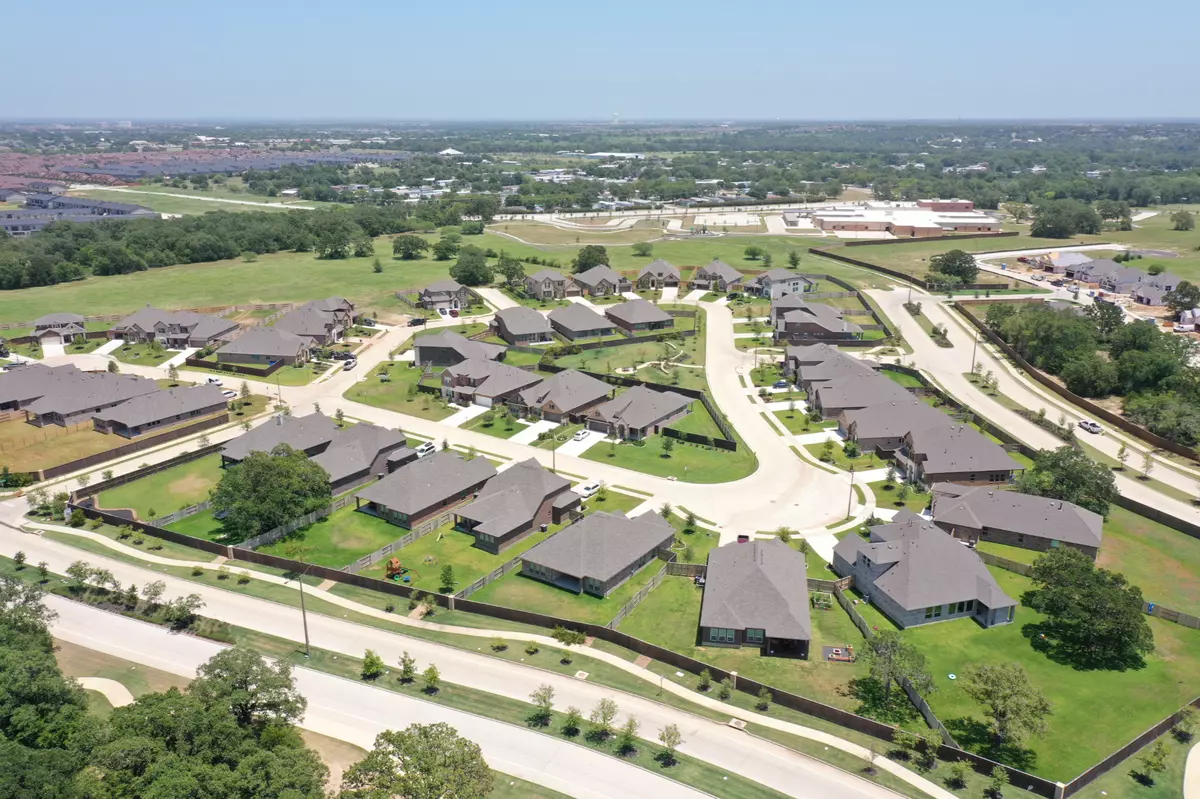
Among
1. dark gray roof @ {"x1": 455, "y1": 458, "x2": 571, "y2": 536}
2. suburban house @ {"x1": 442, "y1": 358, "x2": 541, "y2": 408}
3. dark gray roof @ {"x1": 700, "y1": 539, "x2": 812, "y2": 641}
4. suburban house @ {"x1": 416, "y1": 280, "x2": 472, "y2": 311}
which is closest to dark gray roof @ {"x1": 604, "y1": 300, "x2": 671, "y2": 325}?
suburban house @ {"x1": 416, "y1": 280, "x2": 472, "y2": 311}

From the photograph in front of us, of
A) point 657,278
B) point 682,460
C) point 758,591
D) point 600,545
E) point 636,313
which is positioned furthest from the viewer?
point 657,278

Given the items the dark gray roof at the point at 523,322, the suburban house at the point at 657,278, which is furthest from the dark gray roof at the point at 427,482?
the suburban house at the point at 657,278

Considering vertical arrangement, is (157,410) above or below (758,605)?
above

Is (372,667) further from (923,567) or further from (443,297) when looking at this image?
(443,297)

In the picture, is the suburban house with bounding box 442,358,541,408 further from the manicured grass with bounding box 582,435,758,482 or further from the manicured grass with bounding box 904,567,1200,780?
the manicured grass with bounding box 904,567,1200,780

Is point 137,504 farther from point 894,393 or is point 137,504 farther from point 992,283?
point 992,283

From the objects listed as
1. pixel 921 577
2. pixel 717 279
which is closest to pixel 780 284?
pixel 717 279
